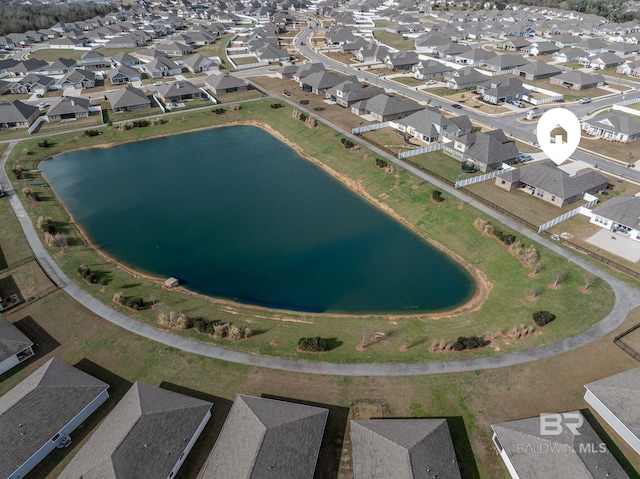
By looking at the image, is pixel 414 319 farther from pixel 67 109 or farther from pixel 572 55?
pixel 572 55

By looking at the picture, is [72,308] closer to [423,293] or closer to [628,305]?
[423,293]

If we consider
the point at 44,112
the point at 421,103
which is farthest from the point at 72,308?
the point at 421,103

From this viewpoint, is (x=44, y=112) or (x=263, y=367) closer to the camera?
(x=263, y=367)

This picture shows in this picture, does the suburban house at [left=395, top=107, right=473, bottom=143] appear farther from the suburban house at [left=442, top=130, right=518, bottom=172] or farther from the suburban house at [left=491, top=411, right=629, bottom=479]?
the suburban house at [left=491, top=411, right=629, bottom=479]

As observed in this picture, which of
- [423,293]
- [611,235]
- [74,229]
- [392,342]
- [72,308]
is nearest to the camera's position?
[392,342]

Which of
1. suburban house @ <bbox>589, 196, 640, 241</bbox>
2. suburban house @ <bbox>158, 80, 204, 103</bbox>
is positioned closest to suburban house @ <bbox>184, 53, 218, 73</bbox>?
suburban house @ <bbox>158, 80, 204, 103</bbox>

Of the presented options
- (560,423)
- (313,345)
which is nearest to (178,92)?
(313,345)

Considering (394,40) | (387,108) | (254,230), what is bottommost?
(254,230)
